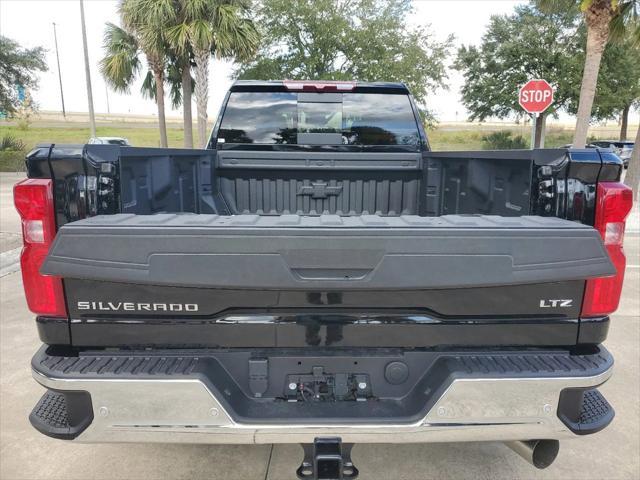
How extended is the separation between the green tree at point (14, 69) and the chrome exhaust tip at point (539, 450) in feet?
86.3

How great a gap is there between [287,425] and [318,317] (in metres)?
0.42

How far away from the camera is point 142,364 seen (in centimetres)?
184

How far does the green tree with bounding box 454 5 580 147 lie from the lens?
27.1 m

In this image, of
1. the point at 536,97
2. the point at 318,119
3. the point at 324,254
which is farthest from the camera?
the point at 536,97

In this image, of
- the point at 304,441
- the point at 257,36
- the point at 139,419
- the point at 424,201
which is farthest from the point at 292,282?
the point at 257,36

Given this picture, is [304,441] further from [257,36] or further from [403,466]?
[257,36]

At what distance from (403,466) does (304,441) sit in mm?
1146

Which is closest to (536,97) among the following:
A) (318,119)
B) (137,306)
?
(318,119)

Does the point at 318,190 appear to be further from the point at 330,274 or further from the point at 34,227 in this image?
the point at 34,227

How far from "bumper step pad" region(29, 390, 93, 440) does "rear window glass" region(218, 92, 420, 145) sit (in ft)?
8.28

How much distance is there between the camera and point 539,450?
2.16 metres

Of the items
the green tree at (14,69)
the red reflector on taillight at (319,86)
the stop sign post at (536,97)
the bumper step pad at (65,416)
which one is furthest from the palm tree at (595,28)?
the green tree at (14,69)

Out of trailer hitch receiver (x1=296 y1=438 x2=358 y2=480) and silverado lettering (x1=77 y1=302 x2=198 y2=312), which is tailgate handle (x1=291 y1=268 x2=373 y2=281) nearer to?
silverado lettering (x1=77 y1=302 x2=198 y2=312)

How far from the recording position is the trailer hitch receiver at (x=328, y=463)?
1.85m
